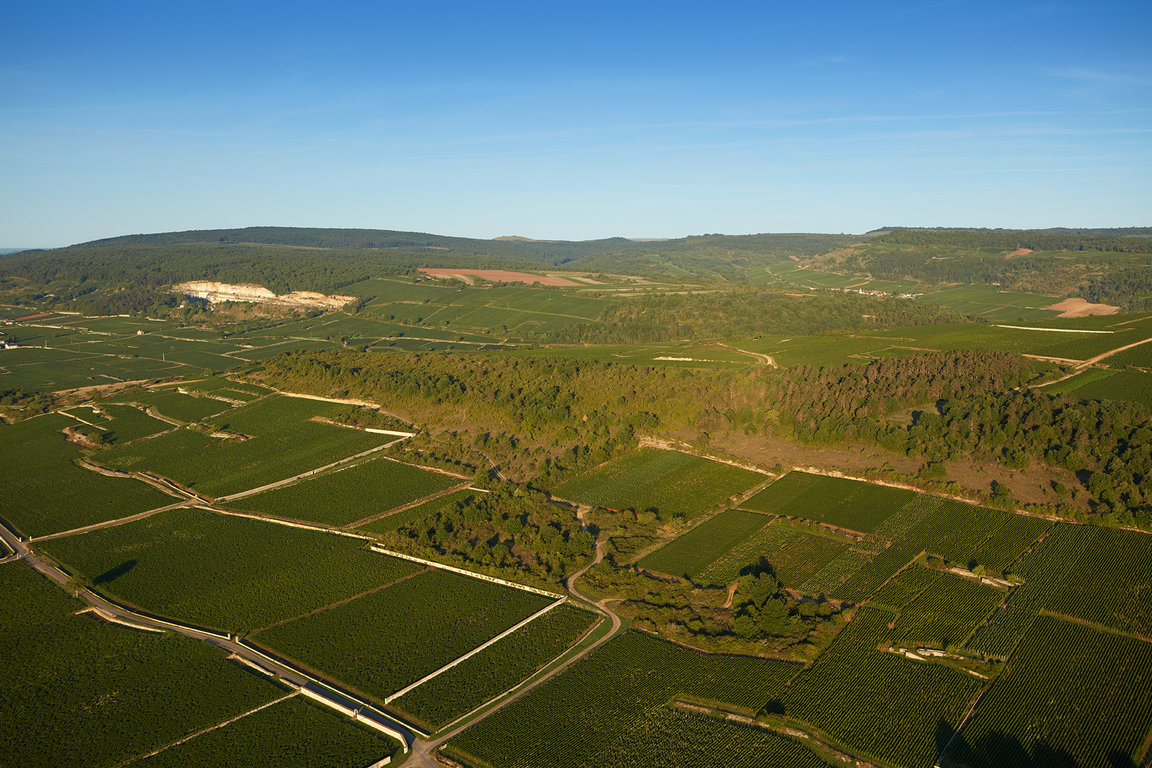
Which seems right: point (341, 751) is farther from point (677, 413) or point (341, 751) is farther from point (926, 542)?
point (677, 413)

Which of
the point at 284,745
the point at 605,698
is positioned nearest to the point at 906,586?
the point at 605,698

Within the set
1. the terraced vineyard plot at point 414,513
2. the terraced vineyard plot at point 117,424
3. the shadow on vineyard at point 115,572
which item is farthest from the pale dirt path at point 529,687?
the terraced vineyard plot at point 117,424

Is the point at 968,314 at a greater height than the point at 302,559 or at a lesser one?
greater

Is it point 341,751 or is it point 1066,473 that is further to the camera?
point 1066,473

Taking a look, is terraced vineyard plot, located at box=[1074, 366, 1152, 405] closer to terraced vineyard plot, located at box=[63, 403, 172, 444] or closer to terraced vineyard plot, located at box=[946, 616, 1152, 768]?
terraced vineyard plot, located at box=[946, 616, 1152, 768]

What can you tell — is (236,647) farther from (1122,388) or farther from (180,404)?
(1122,388)

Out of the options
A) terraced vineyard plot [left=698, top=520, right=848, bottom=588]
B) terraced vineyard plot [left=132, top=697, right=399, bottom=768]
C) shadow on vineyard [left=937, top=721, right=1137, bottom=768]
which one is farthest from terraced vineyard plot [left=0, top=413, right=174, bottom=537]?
shadow on vineyard [left=937, top=721, right=1137, bottom=768]

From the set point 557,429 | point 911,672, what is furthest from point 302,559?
point 911,672
